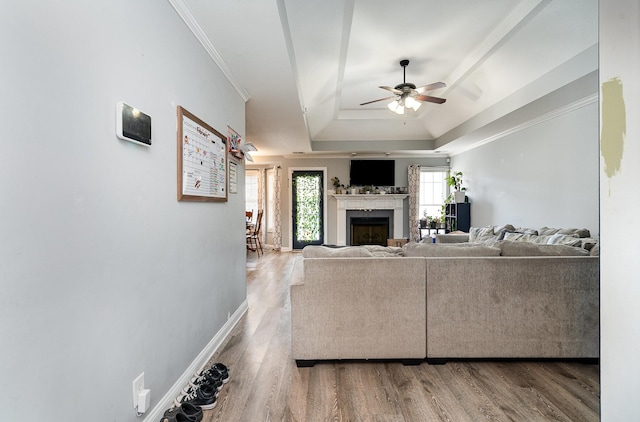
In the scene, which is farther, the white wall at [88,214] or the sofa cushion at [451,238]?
the sofa cushion at [451,238]

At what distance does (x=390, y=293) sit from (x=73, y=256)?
191 cm

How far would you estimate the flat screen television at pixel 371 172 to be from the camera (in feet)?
26.5

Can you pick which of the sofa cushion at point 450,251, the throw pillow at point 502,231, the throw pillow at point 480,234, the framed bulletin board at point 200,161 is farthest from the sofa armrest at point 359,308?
the throw pillow at point 480,234

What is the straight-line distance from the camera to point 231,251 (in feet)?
10.3

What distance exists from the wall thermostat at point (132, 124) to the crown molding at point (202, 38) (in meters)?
0.84

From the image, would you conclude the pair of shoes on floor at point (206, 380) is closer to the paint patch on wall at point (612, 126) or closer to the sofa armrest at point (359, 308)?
the sofa armrest at point (359, 308)

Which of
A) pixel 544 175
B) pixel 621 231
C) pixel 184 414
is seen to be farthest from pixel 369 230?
pixel 621 231

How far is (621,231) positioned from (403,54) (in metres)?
3.58

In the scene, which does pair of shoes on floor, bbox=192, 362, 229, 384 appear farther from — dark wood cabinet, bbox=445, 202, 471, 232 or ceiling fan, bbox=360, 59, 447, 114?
dark wood cabinet, bbox=445, 202, 471, 232

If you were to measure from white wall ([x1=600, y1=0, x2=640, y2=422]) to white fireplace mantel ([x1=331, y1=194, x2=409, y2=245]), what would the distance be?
672cm

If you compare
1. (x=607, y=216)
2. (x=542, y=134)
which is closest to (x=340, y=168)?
(x=542, y=134)

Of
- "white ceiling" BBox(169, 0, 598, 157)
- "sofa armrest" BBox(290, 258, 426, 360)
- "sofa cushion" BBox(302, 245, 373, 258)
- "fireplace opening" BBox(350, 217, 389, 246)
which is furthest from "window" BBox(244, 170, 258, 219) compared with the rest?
"sofa armrest" BBox(290, 258, 426, 360)

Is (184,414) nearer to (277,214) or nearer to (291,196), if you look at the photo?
(277,214)

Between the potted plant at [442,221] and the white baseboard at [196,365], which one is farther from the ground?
the potted plant at [442,221]
